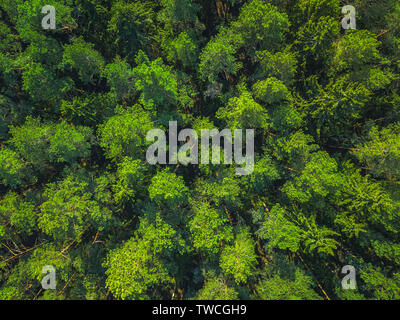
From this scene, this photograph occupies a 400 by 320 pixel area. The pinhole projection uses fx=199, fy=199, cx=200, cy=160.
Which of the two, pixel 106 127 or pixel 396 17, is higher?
pixel 396 17

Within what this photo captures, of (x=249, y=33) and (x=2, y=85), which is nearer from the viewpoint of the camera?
(x=249, y=33)

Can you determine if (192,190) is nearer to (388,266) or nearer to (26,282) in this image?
(26,282)

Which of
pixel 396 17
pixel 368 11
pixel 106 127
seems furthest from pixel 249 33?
pixel 106 127

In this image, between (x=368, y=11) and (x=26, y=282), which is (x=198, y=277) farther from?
(x=368, y=11)

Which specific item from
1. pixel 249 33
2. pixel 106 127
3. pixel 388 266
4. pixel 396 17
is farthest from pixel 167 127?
pixel 388 266
